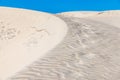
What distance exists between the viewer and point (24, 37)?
1427cm

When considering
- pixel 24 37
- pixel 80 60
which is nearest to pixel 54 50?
pixel 80 60

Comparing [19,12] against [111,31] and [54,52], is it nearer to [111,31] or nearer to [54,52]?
[111,31]

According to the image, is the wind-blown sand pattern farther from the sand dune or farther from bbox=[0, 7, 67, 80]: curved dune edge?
bbox=[0, 7, 67, 80]: curved dune edge

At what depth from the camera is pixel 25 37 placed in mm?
14227

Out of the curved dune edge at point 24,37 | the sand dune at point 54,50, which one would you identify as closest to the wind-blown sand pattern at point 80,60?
the sand dune at point 54,50

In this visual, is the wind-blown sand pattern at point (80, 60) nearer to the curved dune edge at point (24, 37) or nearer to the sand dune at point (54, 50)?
the sand dune at point (54, 50)

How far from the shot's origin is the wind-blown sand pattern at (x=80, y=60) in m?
8.66

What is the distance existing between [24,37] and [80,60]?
4.67 meters

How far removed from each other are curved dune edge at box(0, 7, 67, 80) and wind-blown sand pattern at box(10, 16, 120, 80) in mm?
550

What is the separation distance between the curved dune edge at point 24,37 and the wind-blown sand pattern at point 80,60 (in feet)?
1.80

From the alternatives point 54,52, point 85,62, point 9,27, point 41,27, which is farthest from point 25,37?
point 85,62

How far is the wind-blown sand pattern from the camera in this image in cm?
866

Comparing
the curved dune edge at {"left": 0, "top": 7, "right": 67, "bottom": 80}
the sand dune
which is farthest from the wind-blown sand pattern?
the curved dune edge at {"left": 0, "top": 7, "right": 67, "bottom": 80}

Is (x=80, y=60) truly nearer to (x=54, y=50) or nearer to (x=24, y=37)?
(x=54, y=50)
